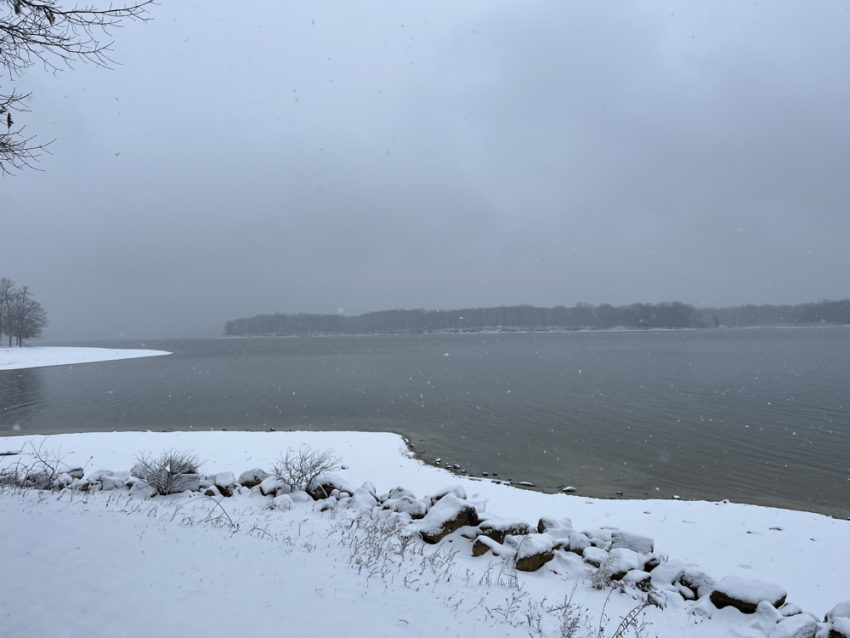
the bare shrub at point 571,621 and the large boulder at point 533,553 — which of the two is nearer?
the bare shrub at point 571,621

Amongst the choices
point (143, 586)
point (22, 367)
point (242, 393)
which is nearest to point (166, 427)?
point (242, 393)

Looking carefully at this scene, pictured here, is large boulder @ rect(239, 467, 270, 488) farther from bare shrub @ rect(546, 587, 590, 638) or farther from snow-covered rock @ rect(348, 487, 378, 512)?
bare shrub @ rect(546, 587, 590, 638)

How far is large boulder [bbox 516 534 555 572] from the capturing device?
7.59 meters

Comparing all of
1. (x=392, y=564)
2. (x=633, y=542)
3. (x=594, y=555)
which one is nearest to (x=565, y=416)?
(x=633, y=542)

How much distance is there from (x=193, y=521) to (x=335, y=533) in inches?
95.5

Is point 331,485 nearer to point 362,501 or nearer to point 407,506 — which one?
point 362,501

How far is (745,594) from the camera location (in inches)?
256

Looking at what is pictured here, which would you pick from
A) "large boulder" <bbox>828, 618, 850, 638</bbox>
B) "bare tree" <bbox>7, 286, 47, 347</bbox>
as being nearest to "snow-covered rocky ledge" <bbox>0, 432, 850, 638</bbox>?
"large boulder" <bbox>828, 618, 850, 638</bbox>

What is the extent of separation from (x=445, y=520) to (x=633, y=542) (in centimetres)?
357

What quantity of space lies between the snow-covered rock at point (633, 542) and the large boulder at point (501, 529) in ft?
5.42

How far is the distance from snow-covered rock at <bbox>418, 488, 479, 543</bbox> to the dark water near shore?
6.90 m

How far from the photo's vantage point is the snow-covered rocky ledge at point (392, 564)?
14.4 ft

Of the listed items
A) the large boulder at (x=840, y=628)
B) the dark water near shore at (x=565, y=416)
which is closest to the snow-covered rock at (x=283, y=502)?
the dark water near shore at (x=565, y=416)

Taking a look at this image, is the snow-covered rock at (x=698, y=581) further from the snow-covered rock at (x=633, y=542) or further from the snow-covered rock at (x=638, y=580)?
the snow-covered rock at (x=633, y=542)
